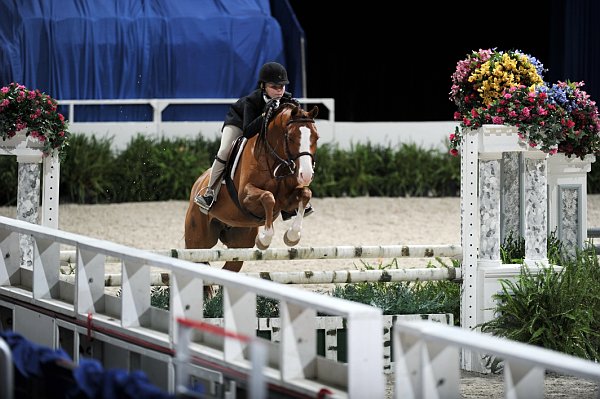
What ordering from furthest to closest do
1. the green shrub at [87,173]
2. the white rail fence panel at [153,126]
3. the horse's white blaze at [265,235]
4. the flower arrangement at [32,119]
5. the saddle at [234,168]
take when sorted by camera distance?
the white rail fence panel at [153,126], the green shrub at [87,173], the saddle at [234,168], the flower arrangement at [32,119], the horse's white blaze at [265,235]

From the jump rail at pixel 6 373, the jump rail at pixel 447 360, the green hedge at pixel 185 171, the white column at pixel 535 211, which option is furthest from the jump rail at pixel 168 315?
the green hedge at pixel 185 171

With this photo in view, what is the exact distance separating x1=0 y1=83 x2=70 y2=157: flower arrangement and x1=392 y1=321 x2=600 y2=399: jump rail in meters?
3.34

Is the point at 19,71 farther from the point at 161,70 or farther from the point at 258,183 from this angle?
the point at 258,183

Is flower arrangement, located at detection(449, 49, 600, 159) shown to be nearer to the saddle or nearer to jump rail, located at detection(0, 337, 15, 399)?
the saddle

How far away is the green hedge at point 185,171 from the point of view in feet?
40.8

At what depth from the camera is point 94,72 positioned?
14.4 metres

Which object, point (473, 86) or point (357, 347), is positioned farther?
point (473, 86)

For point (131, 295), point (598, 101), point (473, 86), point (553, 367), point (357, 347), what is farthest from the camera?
point (598, 101)

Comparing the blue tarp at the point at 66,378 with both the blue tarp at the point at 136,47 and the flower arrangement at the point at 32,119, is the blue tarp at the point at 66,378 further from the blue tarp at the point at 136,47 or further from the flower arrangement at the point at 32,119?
the blue tarp at the point at 136,47

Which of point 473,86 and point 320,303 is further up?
point 473,86

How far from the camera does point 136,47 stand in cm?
1456

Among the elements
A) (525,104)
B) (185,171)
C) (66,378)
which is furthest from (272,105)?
(185,171)

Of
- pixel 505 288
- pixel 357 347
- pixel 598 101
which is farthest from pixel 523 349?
pixel 598 101

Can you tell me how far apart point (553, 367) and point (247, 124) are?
3580 mm
